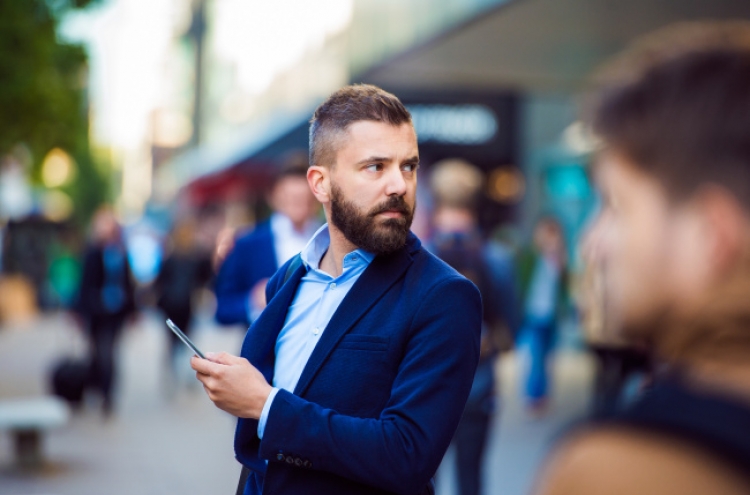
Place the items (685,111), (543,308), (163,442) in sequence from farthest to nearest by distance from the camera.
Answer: (543,308)
(163,442)
(685,111)

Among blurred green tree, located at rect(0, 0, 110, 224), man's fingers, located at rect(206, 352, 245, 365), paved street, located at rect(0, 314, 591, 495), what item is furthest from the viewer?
blurred green tree, located at rect(0, 0, 110, 224)

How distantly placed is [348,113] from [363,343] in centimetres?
56

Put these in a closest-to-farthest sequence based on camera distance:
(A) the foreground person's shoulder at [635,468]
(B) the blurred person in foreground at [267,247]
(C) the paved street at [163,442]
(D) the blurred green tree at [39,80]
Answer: (A) the foreground person's shoulder at [635,468]
(B) the blurred person in foreground at [267,247]
(C) the paved street at [163,442]
(D) the blurred green tree at [39,80]

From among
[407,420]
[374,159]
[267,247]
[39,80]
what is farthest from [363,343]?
[39,80]

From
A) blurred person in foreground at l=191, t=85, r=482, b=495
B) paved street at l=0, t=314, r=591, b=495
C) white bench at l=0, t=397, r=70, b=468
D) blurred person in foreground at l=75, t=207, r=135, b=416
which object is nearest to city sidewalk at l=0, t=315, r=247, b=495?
paved street at l=0, t=314, r=591, b=495

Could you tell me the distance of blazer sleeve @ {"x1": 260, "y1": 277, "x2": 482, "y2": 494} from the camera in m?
2.19

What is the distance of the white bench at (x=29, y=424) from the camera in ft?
28.6

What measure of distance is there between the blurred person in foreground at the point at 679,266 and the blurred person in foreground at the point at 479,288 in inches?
167

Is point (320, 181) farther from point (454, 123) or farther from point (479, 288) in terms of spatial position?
point (454, 123)

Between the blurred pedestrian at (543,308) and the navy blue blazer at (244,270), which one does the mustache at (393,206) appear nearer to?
the navy blue blazer at (244,270)

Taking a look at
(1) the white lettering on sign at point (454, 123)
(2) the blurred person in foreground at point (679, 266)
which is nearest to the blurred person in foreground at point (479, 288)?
(2) the blurred person in foreground at point (679, 266)

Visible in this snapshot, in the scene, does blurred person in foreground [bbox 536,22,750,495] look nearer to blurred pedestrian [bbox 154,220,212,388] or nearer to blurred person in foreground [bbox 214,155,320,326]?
blurred person in foreground [bbox 214,155,320,326]

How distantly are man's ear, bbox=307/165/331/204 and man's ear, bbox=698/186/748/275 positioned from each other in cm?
156

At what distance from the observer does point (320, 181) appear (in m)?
2.62
